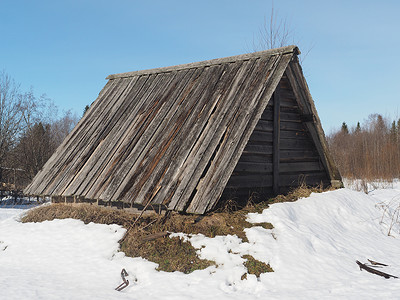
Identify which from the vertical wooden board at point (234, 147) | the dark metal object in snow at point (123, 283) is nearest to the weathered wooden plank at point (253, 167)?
the vertical wooden board at point (234, 147)

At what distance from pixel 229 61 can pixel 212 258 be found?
232 inches

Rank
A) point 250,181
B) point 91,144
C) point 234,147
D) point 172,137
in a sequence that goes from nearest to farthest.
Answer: point 234,147 < point 250,181 < point 172,137 < point 91,144

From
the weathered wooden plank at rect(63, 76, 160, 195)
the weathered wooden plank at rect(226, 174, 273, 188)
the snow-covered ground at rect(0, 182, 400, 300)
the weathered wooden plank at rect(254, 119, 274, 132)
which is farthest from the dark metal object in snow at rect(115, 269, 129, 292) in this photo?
the weathered wooden plank at rect(254, 119, 274, 132)

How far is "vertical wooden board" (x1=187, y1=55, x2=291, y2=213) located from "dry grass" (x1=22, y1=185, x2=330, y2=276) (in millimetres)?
380

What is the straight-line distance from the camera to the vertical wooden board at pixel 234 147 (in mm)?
7227

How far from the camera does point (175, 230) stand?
7273 millimetres

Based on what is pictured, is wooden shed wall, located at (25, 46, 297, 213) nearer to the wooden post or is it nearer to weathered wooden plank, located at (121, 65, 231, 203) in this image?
weathered wooden plank, located at (121, 65, 231, 203)

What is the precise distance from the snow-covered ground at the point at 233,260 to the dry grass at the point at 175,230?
0.17 metres

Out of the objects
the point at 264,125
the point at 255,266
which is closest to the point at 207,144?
the point at 264,125

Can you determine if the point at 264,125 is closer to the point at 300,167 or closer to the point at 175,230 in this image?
the point at 300,167

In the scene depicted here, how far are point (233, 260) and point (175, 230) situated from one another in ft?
4.87

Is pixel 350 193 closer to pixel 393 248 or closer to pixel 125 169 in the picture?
pixel 393 248

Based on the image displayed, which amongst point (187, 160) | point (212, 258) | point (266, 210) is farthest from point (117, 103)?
point (212, 258)

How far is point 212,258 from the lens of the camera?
6.37 meters
